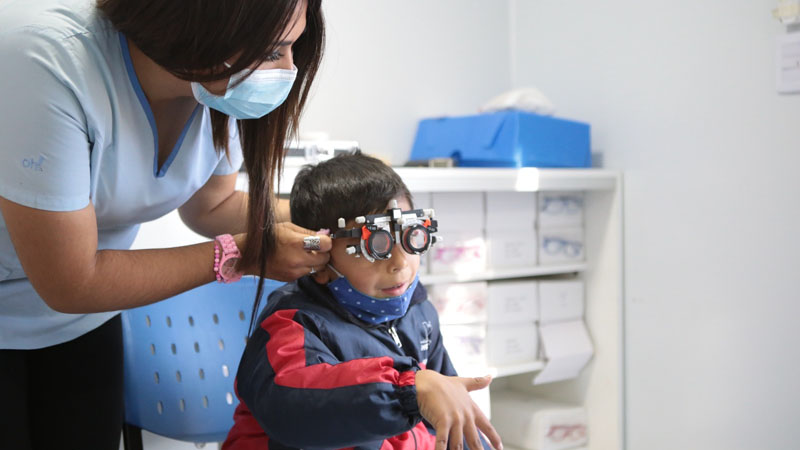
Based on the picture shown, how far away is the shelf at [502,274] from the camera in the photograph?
2027mm

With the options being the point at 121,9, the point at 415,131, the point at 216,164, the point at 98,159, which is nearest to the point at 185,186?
the point at 216,164

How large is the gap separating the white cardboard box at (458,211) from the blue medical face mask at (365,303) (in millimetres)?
905

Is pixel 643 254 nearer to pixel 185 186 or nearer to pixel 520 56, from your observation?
pixel 520 56

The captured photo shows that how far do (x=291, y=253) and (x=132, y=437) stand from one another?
58 centimetres

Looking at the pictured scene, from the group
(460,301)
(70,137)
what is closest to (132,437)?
(70,137)

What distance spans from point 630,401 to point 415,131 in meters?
1.12

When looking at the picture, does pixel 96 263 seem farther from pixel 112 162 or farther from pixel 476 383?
pixel 476 383

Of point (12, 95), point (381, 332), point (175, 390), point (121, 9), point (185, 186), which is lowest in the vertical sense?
point (175, 390)

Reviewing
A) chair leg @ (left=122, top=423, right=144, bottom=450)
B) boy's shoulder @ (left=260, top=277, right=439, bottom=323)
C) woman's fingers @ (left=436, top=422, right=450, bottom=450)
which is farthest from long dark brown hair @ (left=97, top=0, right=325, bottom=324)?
chair leg @ (left=122, top=423, right=144, bottom=450)

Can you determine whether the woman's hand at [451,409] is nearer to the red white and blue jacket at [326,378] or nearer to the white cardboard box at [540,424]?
the red white and blue jacket at [326,378]

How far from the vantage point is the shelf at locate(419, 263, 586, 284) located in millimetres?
2027

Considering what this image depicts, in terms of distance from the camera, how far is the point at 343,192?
116cm

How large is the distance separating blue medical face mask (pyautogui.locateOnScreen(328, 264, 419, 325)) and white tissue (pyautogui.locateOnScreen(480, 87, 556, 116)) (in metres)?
1.22

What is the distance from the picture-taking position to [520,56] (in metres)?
2.71
